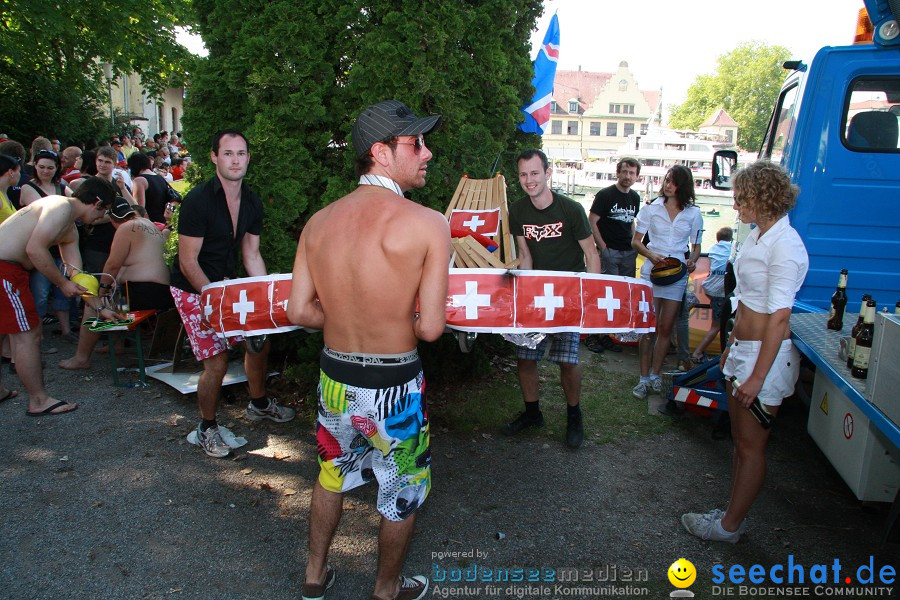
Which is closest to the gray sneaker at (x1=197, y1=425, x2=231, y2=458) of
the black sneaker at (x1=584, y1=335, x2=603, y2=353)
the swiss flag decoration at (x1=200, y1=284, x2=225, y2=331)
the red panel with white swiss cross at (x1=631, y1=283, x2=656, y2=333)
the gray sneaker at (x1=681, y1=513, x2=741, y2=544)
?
the swiss flag decoration at (x1=200, y1=284, x2=225, y2=331)

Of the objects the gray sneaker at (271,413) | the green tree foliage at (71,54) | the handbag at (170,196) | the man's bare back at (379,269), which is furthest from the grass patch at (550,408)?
the green tree foliage at (71,54)

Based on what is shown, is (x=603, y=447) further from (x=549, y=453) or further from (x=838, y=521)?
(x=838, y=521)

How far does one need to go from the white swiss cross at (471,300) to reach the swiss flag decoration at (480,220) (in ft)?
4.24

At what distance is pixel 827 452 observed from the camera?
12.0ft

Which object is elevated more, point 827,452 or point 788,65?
point 788,65

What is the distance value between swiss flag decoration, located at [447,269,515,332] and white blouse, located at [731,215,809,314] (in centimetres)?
115

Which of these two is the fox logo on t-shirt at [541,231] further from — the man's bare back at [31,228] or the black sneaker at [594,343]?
the man's bare back at [31,228]

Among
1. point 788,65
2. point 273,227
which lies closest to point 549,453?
point 273,227

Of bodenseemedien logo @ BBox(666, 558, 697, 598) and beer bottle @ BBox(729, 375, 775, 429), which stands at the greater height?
beer bottle @ BBox(729, 375, 775, 429)

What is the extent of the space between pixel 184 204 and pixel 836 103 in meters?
4.38

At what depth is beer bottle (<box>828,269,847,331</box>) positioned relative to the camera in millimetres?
3982

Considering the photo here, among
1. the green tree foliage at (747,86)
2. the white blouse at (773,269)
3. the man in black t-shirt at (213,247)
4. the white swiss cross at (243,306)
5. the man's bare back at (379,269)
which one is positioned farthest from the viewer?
the green tree foliage at (747,86)

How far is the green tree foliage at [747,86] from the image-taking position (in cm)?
7212

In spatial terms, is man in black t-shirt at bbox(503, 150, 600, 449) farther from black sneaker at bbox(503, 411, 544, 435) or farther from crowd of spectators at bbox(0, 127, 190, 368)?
crowd of spectators at bbox(0, 127, 190, 368)
